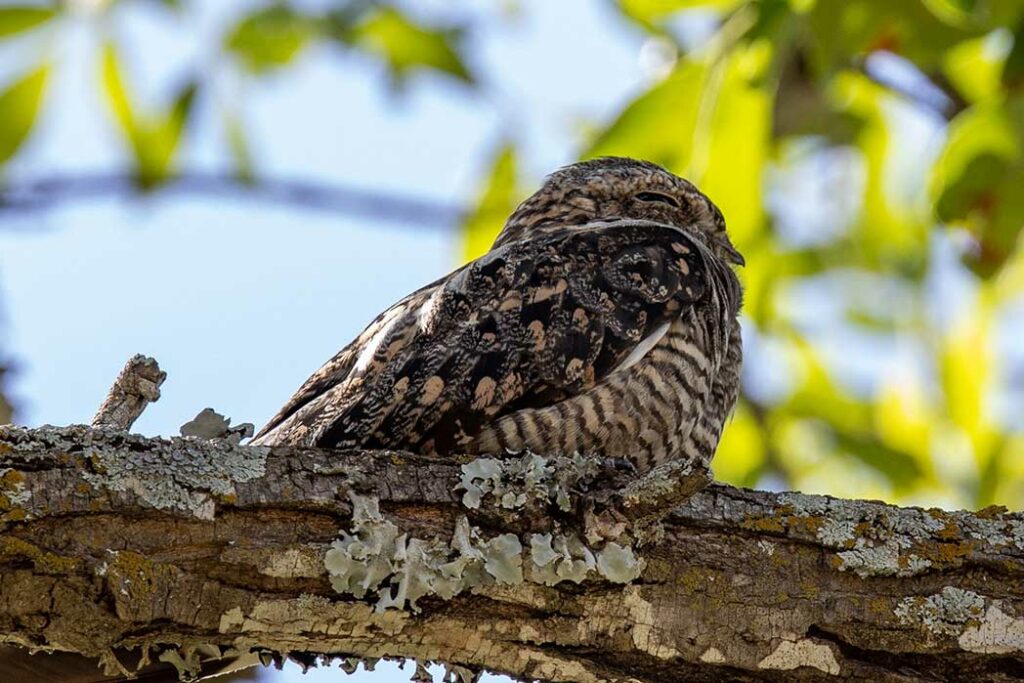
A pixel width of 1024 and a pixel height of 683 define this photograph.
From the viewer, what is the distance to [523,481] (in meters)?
2.68

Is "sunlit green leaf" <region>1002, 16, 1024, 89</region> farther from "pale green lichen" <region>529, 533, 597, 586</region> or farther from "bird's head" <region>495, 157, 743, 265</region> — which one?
"pale green lichen" <region>529, 533, 597, 586</region>

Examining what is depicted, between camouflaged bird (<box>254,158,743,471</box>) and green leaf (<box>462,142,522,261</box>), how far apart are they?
581 mm

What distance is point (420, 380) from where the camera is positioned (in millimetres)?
3236

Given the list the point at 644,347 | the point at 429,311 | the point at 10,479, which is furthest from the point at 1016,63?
the point at 10,479

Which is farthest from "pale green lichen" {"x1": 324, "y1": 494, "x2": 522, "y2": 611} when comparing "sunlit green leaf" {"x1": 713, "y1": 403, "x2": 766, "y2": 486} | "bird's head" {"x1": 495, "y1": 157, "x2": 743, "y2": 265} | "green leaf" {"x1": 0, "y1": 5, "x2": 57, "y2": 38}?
"sunlit green leaf" {"x1": 713, "y1": 403, "x2": 766, "y2": 486}

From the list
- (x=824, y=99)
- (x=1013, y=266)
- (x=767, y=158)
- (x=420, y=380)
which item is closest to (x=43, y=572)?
(x=420, y=380)

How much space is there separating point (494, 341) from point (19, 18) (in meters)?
1.74

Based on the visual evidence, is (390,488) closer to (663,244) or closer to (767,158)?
(663,244)

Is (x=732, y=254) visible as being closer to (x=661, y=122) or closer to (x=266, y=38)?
(x=661, y=122)

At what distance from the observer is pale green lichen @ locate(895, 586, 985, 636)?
8.74 feet

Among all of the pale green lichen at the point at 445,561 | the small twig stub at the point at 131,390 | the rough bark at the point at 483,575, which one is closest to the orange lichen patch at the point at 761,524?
the rough bark at the point at 483,575

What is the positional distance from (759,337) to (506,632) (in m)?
2.24

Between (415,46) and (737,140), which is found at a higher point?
(415,46)

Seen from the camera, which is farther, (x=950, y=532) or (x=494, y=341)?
(x=494, y=341)
